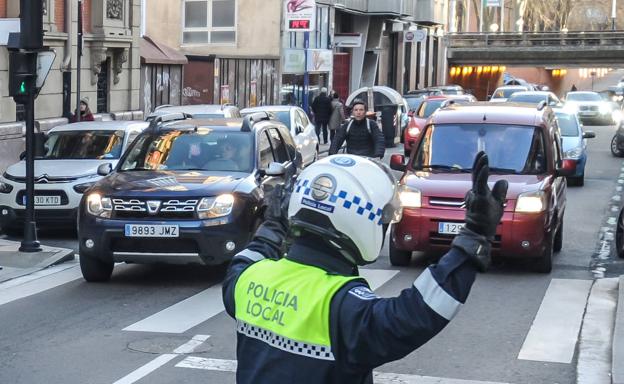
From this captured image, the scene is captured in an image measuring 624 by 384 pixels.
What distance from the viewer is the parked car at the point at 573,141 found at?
2136cm

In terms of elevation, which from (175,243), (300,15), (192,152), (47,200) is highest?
(300,15)

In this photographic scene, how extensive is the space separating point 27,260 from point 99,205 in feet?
6.30

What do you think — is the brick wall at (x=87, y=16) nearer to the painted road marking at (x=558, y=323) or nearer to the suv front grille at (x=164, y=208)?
the suv front grille at (x=164, y=208)

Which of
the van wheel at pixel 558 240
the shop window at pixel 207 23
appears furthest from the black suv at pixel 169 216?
the shop window at pixel 207 23

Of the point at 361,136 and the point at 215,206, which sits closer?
the point at 215,206

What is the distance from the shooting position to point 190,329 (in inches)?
348

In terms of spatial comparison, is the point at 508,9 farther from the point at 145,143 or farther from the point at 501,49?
the point at 145,143

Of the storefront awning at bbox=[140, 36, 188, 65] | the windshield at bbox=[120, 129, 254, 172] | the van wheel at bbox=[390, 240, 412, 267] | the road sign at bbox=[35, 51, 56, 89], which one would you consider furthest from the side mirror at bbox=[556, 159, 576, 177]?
the storefront awning at bbox=[140, 36, 188, 65]

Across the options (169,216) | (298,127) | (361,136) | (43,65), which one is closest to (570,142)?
(298,127)

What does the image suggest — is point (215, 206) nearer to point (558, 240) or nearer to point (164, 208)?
point (164, 208)

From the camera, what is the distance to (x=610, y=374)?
7.49 m

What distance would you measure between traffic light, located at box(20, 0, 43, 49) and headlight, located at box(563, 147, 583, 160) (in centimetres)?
1224

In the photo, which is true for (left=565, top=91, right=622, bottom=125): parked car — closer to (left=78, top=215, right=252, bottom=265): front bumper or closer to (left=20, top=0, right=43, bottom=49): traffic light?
(left=20, top=0, right=43, bottom=49): traffic light

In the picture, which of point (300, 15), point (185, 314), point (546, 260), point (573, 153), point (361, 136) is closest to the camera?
point (185, 314)
